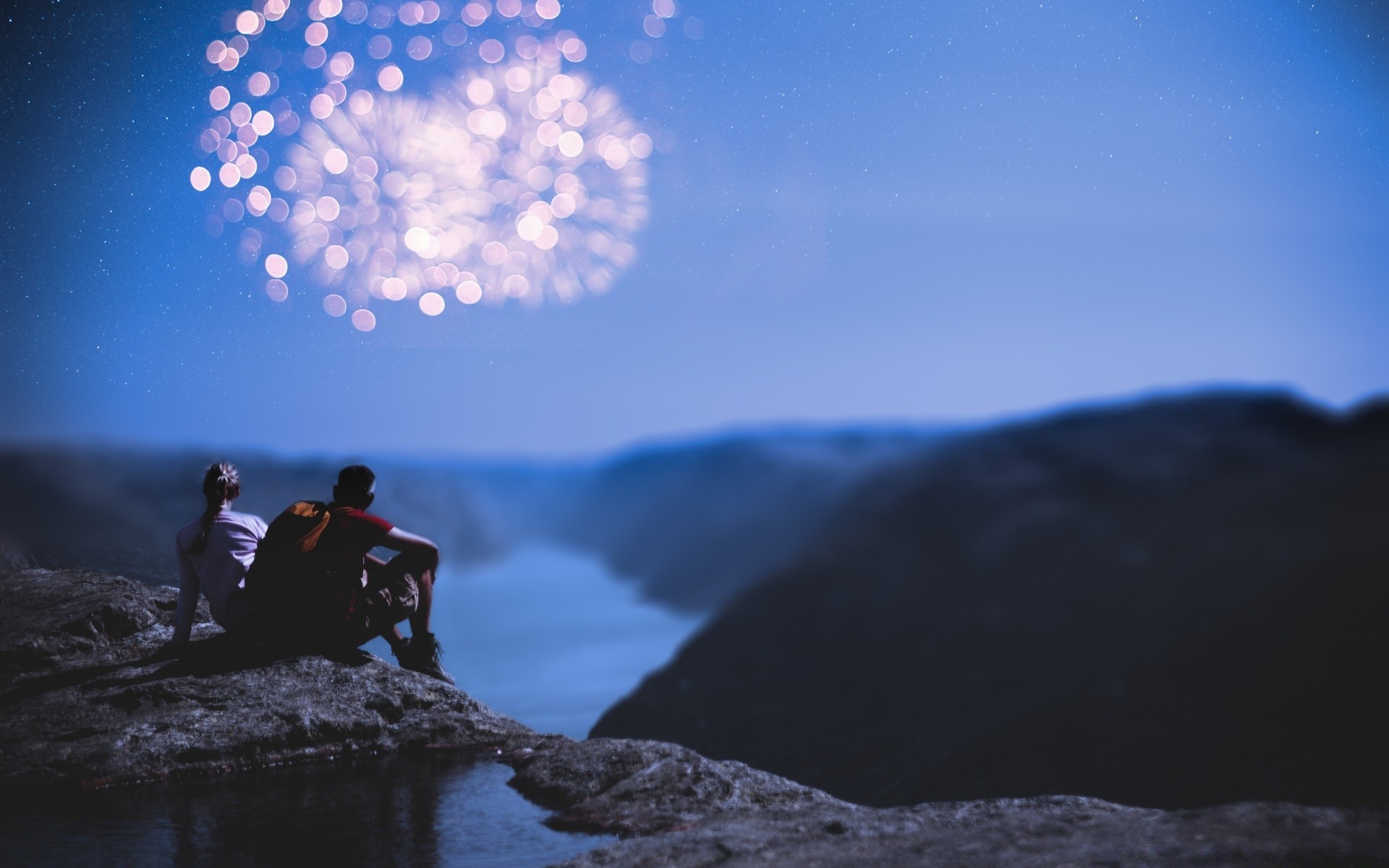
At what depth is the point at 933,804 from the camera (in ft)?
15.7

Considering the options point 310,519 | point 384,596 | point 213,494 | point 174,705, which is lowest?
point 174,705

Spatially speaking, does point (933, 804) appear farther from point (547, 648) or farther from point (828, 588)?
point (547, 648)

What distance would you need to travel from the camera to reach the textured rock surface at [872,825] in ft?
11.7

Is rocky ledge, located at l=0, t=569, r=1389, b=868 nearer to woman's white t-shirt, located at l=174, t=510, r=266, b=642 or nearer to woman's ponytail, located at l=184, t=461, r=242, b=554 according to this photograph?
woman's white t-shirt, located at l=174, t=510, r=266, b=642

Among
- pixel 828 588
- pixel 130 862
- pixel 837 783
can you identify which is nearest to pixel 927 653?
pixel 828 588

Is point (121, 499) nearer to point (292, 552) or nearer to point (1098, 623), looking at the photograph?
point (292, 552)

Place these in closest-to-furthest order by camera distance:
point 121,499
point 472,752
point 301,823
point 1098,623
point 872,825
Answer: point 872,825, point 301,823, point 472,752, point 121,499, point 1098,623

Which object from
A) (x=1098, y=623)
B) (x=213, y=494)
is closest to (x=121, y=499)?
(x=213, y=494)

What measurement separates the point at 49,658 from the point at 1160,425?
1598cm

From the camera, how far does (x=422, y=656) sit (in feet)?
22.8

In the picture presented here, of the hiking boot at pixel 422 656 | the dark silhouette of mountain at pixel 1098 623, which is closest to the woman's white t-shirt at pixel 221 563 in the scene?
the hiking boot at pixel 422 656

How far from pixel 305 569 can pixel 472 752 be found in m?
1.61

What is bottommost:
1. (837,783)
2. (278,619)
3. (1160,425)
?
(837,783)

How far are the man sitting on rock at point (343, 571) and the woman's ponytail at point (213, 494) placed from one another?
1.20ft
